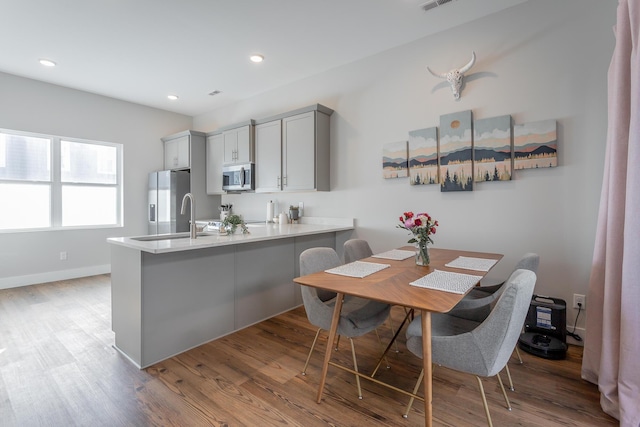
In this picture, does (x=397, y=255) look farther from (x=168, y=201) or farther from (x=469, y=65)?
(x=168, y=201)

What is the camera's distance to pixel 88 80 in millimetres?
4293

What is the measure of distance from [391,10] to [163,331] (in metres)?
3.35

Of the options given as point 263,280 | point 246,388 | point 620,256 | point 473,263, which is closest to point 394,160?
point 473,263

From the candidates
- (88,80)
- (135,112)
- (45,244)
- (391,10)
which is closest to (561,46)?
(391,10)

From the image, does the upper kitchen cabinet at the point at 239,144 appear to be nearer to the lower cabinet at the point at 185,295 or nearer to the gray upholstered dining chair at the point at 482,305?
the lower cabinet at the point at 185,295

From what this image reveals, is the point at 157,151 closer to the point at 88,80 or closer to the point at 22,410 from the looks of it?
the point at 88,80

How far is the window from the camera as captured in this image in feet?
13.9

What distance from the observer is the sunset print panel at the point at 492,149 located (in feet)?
8.89

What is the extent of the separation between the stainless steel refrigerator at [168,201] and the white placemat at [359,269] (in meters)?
3.86

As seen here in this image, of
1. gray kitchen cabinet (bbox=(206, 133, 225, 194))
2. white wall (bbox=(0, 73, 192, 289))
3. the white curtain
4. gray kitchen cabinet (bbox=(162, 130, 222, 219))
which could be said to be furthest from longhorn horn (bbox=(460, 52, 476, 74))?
white wall (bbox=(0, 73, 192, 289))

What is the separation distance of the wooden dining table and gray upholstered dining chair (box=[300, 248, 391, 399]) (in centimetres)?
14

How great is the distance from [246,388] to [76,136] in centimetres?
490

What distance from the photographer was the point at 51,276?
450 cm

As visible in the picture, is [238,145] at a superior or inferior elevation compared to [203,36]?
inferior
